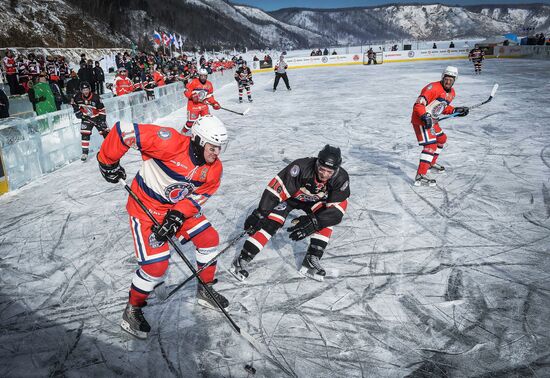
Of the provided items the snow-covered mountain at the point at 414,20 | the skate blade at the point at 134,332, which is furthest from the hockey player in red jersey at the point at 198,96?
the snow-covered mountain at the point at 414,20

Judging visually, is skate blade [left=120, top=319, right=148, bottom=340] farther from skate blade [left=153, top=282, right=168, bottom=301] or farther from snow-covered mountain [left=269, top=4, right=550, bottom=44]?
snow-covered mountain [left=269, top=4, right=550, bottom=44]

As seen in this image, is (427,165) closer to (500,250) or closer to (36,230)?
(500,250)

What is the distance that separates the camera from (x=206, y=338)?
2.91 metres

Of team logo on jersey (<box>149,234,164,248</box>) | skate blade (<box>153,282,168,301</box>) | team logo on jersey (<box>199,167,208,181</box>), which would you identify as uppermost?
team logo on jersey (<box>199,167,208,181</box>)

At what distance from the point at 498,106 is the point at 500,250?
898 cm

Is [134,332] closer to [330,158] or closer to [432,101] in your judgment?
[330,158]

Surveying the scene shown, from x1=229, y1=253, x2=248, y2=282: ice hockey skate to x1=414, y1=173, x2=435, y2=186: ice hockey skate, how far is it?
345 cm

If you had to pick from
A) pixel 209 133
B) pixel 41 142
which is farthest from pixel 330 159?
pixel 41 142

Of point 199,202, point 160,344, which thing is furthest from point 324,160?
point 160,344

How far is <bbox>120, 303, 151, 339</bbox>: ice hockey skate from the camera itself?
2889mm

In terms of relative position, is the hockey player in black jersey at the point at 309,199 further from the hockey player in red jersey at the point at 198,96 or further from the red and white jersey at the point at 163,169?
the hockey player in red jersey at the point at 198,96

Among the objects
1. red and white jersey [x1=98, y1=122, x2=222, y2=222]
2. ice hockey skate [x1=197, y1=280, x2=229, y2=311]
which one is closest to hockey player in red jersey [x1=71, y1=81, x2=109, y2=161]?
red and white jersey [x1=98, y1=122, x2=222, y2=222]

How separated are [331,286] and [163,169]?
1.88 meters

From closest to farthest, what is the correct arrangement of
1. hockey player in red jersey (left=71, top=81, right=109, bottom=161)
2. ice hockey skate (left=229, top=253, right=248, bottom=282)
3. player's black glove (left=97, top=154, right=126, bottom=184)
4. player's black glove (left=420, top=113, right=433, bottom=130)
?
player's black glove (left=97, top=154, right=126, bottom=184)
ice hockey skate (left=229, top=253, right=248, bottom=282)
player's black glove (left=420, top=113, right=433, bottom=130)
hockey player in red jersey (left=71, top=81, right=109, bottom=161)
